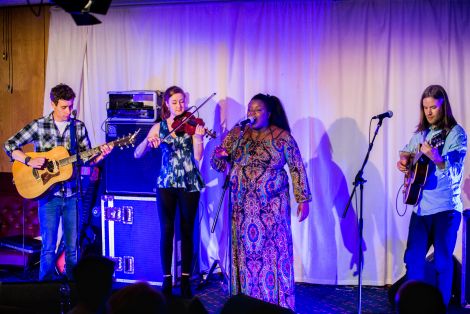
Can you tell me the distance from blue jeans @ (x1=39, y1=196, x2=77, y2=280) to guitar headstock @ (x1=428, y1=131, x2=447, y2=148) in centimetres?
318

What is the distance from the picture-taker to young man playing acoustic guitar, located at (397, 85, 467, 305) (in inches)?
173

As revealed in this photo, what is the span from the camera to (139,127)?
5715 mm

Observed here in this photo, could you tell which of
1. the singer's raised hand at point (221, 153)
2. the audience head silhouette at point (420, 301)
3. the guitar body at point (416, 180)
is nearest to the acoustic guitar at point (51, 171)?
the singer's raised hand at point (221, 153)

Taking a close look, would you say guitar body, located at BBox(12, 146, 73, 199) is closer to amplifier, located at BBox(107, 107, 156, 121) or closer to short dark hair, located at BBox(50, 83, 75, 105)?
Answer: short dark hair, located at BBox(50, 83, 75, 105)

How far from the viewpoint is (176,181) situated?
517 cm

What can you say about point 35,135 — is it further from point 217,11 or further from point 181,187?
point 217,11

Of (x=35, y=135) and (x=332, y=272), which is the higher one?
(x=35, y=135)

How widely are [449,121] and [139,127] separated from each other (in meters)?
2.96

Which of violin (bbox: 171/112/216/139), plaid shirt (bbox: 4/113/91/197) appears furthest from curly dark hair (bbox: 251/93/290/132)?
plaid shirt (bbox: 4/113/91/197)

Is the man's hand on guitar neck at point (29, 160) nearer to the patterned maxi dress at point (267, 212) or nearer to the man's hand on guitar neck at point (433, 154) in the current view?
the patterned maxi dress at point (267, 212)

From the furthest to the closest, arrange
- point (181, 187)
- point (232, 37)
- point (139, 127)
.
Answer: point (232, 37)
point (139, 127)
point (181, 187)

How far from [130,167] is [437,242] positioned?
121 inches

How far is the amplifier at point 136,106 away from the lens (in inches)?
224

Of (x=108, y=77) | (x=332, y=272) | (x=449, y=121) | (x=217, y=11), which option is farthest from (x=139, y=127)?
(x=449, y=121)
